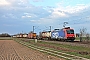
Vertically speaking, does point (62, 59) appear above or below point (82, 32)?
below

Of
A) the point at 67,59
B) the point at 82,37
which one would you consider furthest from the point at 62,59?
the point at 82,37

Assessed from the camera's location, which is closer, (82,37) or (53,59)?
(53,59)

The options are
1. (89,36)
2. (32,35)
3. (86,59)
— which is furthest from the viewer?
(32,35)

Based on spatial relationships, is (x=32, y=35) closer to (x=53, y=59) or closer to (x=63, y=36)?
(x=63, y=36)

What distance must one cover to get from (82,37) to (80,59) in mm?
38701

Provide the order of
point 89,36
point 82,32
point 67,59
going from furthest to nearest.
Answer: point 82,32, point 89,36, point 67,59

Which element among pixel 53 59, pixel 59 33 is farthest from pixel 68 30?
pixel 53 59

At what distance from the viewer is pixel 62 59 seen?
1577 cm

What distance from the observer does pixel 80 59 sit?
14.5m

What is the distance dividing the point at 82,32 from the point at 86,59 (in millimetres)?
36317

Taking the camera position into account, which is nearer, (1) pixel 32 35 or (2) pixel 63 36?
(2) pixel 63 36

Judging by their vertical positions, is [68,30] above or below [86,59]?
above

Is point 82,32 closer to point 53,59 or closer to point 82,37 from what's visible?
point 82,37

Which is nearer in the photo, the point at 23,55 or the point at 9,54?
the point at 23,55
